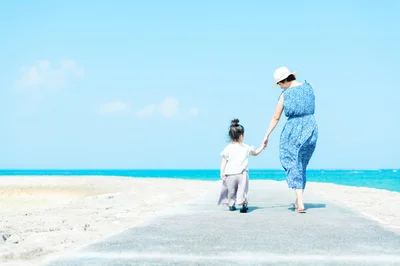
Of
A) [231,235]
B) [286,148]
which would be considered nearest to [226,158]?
[286,148]

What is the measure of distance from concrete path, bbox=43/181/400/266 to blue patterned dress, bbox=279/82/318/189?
0.90 metres

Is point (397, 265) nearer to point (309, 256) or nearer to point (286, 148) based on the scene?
point (309, 256)

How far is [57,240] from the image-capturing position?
5633 millimetres

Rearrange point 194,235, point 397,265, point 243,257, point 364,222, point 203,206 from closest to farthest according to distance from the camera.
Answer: point 397,265 < point 243,257 < point 194,235 < point 364,222 < point 203,206

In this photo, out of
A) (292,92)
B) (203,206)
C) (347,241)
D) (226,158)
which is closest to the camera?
(347,241)

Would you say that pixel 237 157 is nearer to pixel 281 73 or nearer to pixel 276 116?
pixel 276 116

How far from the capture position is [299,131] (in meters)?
8.54

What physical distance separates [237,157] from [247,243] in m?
3.79

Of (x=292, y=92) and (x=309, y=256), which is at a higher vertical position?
(x=292, y=92)

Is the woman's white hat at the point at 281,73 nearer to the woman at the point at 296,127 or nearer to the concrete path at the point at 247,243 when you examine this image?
the woman at the point at 296,127

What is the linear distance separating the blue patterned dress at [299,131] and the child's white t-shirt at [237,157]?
2.25ft

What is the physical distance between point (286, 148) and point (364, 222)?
1982mm

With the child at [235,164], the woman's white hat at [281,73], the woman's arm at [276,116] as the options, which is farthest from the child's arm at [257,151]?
the woman's white hat at [281,73]

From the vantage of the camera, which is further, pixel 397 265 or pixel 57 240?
pixel 57 240
